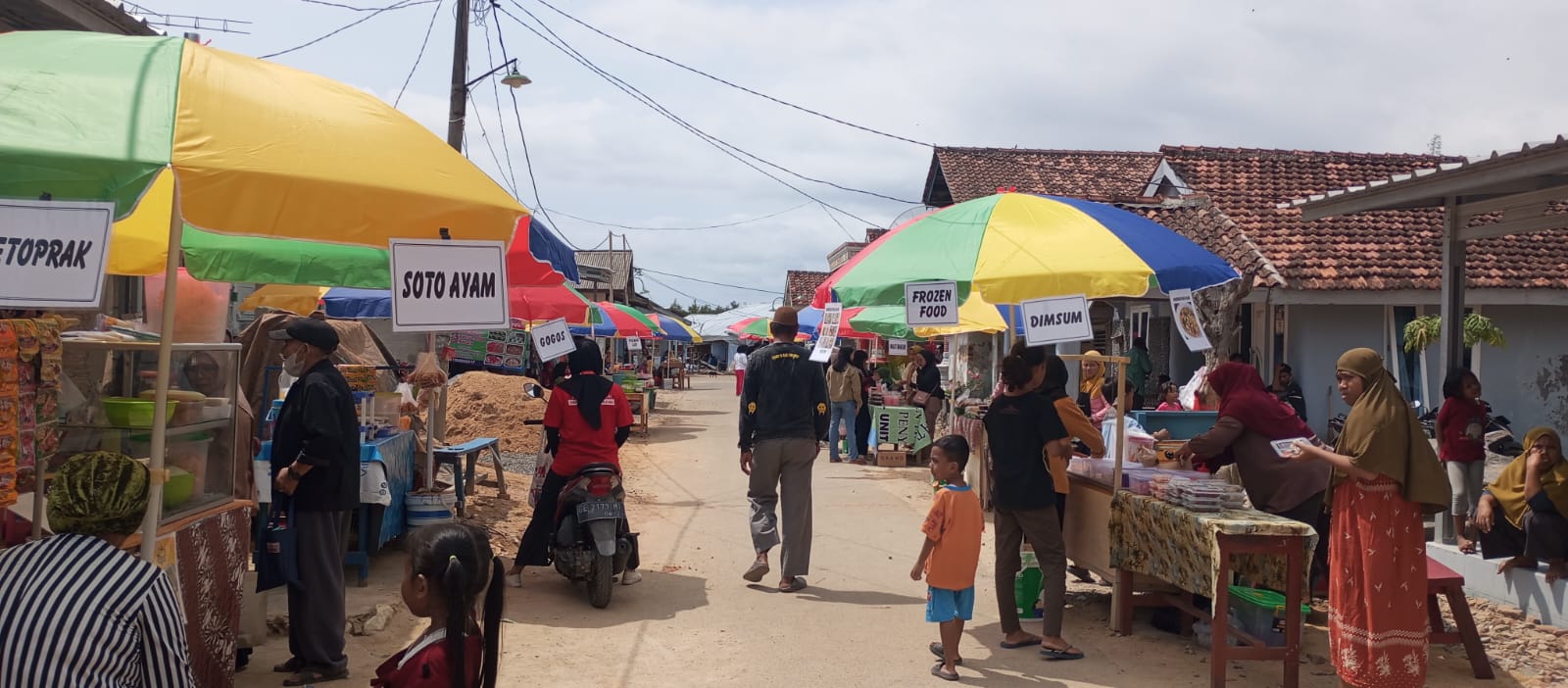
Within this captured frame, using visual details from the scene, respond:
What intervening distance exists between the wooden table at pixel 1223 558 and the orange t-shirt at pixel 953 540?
3.74ft

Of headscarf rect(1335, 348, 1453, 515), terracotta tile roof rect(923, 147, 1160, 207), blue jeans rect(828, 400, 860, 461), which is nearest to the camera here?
headscarf rect(1335, 348, 1453, 515)

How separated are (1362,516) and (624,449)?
14499mm

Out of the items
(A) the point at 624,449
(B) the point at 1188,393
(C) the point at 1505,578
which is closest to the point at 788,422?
(C) the point at 1505,578

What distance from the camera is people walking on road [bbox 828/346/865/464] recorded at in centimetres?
1744

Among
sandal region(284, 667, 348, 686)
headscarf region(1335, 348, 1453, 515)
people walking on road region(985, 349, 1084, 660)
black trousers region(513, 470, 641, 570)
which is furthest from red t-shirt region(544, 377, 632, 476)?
headscarf region(1335, 348, 1453, 515)

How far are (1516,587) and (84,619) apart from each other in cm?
822

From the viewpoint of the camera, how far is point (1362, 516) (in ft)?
18.6

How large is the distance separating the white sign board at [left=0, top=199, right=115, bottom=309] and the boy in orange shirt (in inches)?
159

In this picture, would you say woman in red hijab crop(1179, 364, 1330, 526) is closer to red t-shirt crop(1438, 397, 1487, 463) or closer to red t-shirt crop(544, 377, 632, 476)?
red t-shirt crop(1438, 397, 1487, 463)

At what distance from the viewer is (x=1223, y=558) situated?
19.2ft

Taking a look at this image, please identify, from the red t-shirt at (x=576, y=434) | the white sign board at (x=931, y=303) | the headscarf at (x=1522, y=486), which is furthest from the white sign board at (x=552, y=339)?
the headscarf at (x=1522, y=486)

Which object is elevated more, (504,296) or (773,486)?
(504,296)

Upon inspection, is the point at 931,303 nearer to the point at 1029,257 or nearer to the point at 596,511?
the point at 1029,257

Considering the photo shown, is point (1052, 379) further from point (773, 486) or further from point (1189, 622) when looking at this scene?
point (773, 486)
